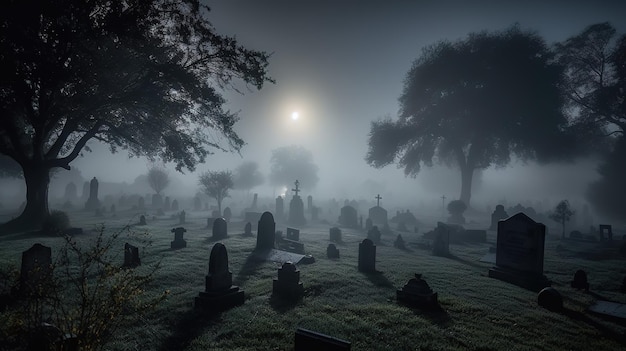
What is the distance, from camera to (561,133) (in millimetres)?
31500

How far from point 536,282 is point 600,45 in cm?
3122

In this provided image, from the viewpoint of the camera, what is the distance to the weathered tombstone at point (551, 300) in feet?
24.3

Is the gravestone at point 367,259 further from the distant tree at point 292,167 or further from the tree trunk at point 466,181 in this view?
the distant tree at point 292,167

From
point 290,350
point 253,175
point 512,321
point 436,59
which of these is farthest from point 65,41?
point 253,175

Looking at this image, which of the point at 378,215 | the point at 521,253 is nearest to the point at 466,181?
the point at 378,215

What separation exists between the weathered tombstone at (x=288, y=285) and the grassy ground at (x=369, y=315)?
258 millimetres

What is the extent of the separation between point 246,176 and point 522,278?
6762 cm

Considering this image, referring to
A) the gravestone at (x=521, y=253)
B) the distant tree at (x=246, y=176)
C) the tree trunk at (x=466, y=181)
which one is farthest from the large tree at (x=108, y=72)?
the distant tree at (x=246, y=176)

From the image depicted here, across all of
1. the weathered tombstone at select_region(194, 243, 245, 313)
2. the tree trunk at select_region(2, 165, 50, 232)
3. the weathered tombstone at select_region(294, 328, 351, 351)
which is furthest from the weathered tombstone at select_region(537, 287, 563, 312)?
the tree trunk at select_region(2, 165, 50, 232)

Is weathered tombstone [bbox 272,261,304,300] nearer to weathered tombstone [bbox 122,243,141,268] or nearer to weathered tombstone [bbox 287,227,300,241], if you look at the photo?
weathered tombstone [bbox 122,243,141,268]

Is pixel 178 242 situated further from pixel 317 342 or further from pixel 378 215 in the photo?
pixel 378 215

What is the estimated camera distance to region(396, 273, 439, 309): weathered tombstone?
691 cm

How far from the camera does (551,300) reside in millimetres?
7480

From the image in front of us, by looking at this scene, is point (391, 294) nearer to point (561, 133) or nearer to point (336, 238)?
point (336, 238)
